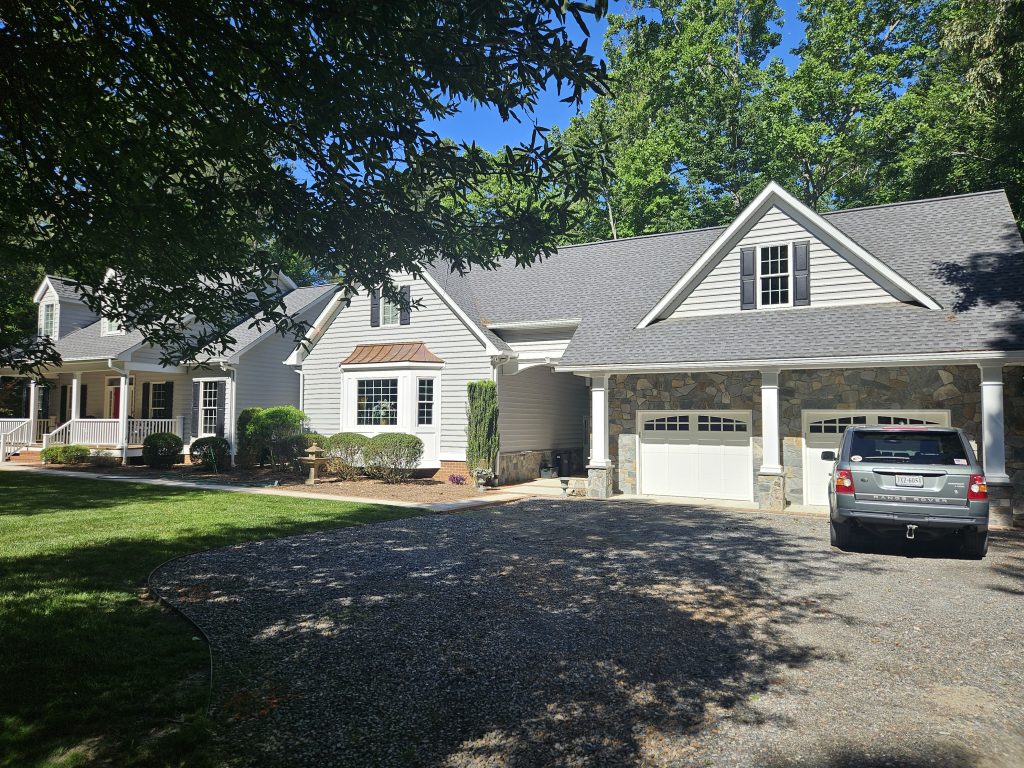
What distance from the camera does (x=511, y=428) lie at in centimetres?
2111

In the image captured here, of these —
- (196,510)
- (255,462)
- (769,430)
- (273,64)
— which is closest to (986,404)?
(769,430)

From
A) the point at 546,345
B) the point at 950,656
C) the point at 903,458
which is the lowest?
the point at 950,656

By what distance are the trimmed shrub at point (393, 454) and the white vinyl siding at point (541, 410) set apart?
8.90 ft

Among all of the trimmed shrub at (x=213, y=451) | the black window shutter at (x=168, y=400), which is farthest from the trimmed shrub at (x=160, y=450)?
the black window shutter at (x=168, y=400)

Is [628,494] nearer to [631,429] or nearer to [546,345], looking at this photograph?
[631,429]

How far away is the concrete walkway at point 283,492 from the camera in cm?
1542

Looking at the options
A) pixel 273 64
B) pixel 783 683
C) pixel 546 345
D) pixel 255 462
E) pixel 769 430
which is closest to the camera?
pixel 783 683

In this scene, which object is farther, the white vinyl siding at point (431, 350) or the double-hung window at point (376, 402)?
the double-hung window at point (376, 402)

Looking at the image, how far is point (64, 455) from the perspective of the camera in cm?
2442

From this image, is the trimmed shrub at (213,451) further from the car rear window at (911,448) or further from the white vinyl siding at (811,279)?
the car rear window at (911,448)

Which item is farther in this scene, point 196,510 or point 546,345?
point 546,345

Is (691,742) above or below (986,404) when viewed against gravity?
below

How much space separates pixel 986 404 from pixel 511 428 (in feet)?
40.6

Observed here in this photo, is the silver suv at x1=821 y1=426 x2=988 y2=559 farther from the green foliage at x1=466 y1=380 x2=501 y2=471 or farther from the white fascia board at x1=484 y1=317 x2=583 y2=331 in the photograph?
the green foliage at x1=466 y1=380 x2=501 y2=471
